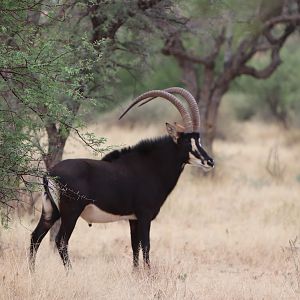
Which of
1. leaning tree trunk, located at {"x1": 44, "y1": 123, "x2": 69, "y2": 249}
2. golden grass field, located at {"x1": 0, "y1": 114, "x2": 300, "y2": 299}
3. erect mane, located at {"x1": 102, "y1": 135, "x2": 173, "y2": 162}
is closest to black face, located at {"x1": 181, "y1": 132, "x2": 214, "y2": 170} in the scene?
erect mane, located at {"x1": 102, "y1": 135, "x2": 173, "y2": 162}

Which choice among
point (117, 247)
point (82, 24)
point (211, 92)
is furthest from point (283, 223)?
point (211, 92)

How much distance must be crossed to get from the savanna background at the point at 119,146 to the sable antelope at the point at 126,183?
35cm

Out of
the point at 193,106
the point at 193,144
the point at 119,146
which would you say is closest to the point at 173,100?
the point at 193,106

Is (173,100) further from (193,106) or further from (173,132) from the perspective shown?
(173,132)

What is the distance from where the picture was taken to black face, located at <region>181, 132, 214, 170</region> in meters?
8.05

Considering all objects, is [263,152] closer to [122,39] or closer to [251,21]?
[251,21]

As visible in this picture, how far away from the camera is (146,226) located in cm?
780

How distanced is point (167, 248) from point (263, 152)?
1634cm

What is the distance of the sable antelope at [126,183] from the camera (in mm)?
7441

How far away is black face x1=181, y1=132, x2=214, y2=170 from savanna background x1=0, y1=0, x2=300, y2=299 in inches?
44.2

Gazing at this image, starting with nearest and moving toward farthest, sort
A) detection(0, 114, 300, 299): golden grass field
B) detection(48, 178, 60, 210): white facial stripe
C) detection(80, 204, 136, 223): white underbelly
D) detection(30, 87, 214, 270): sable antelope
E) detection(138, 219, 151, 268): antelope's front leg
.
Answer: detection(0, 114, 300, 299): golden grass field
detection(48, 178, 60, 210): white facial stripe
detection(30, 87, 214, 270): sable antelope
detection(80, 204, 136, 223): white underbelly
detection(138, 219, 151, 268): antelope's front leg

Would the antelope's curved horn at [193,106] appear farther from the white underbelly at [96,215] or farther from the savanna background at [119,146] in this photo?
the white underbelly at [96,215]

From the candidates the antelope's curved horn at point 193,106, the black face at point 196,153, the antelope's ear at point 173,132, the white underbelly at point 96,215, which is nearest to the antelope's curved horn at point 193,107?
the antelope's curved horn at point 193,106

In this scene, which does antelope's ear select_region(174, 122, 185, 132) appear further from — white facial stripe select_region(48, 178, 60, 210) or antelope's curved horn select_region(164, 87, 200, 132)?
white facial stripe select_region(48, 178, 60, 210)
